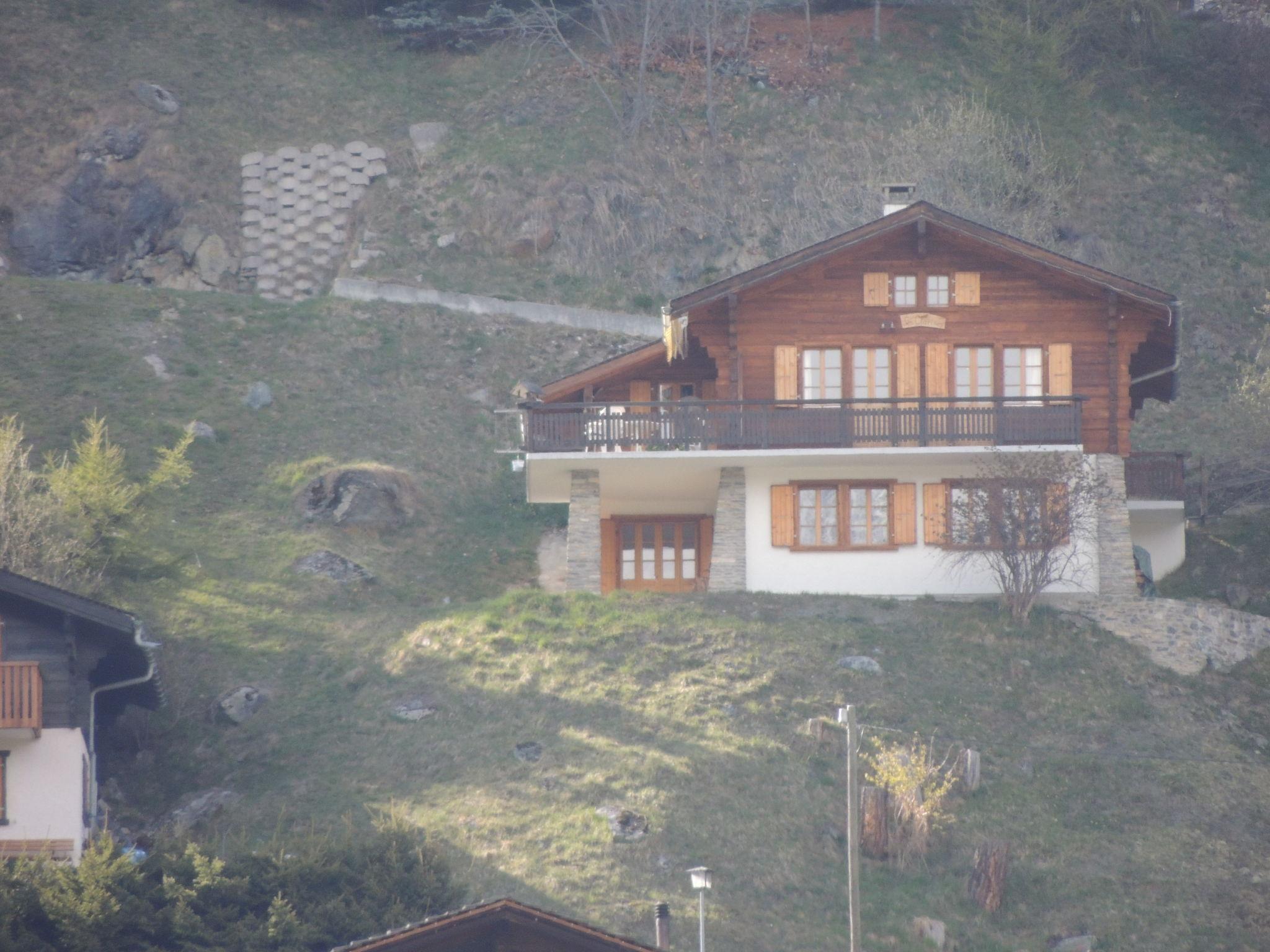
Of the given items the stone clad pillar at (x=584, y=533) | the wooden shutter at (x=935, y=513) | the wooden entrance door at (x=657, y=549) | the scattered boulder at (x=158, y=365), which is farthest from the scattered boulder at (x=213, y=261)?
the wooden shutter at (x=935, y=513)

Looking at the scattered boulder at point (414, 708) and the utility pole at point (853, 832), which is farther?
the scattered boulder at point (414, 708)

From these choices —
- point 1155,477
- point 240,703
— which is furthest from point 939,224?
point 240,703

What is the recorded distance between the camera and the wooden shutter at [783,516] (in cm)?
3875

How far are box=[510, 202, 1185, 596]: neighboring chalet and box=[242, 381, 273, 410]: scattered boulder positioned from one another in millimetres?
12193

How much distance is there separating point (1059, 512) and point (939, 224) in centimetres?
682

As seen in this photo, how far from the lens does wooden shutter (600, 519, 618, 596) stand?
42.3 metres

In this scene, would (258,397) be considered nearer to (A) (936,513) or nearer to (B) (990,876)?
(A) (936,513)

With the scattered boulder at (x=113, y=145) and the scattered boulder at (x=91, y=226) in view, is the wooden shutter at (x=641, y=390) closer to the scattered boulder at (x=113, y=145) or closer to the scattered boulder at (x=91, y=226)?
the scattered boulder at (x=91, y=226)

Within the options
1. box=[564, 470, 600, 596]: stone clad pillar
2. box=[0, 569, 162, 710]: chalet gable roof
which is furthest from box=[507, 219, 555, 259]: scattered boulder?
box=[0, 569, 162, 710]: chalet gable roof

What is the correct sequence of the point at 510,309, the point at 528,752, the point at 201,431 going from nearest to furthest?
the point at 528,752
the point at 201,431
the point at 510,309

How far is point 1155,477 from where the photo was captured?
42.4m

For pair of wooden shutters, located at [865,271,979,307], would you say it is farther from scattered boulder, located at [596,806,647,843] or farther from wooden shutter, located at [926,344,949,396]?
scattered boulder, located at [596,806,647,843]

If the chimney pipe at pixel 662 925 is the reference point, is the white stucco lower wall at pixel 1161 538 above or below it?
above

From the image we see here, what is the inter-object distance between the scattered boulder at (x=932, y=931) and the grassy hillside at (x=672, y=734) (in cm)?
34
